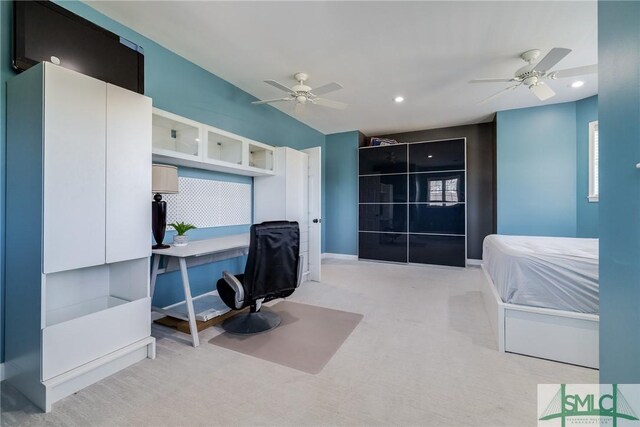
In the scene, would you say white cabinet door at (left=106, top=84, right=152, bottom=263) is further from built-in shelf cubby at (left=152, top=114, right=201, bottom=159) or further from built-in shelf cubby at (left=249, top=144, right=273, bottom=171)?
built-in shelf cubby at (left=249, top=144, right=273, bottom=171)

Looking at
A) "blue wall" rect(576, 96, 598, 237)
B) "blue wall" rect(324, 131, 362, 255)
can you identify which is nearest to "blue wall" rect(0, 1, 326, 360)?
"blue wall" rect(324, 131, 362, 255)

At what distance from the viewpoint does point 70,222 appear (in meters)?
1.55

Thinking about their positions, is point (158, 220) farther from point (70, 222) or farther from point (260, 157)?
point (260, 157)

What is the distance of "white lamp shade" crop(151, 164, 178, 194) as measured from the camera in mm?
2186

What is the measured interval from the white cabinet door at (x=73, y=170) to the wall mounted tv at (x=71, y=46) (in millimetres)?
487

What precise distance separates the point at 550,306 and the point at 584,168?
11.1ft

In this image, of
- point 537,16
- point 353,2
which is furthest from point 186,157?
point 537,16

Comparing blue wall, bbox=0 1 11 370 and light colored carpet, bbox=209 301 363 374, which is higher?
blue wall, bbox=0 1 11 370

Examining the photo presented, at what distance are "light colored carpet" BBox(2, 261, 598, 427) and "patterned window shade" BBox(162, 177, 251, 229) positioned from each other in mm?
1165

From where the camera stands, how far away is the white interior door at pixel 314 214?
4031 millimetres

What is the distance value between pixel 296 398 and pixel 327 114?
4.20 meters

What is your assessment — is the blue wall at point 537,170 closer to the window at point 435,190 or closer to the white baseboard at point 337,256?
the window at point 435,190

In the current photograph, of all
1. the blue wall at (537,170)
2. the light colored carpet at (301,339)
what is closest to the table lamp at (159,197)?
the light colored carpet at (301,339)

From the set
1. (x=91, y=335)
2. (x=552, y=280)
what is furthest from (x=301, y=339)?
(x=552, y=280)
